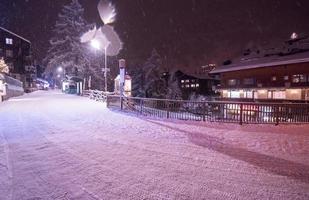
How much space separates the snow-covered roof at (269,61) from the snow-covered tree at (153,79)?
68.5 feet

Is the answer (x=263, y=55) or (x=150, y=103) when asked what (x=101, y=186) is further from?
(x=263, y=55)

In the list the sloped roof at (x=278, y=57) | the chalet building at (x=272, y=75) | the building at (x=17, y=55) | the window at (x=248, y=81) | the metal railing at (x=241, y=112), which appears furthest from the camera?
the building at (x=17, y=55)

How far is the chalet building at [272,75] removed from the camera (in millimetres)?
34156

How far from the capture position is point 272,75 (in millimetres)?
37906

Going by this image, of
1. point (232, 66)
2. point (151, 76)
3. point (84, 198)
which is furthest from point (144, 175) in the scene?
point (151, 76)

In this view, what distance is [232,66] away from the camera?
4481cm

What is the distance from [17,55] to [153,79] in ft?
108

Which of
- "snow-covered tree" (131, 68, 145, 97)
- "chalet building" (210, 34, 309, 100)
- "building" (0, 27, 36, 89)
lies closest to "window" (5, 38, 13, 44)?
"building" (0, 27, 36, 89)

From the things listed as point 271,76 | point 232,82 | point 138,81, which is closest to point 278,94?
point 271,76

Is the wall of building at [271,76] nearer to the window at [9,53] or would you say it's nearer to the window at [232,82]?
the window at [232,82]

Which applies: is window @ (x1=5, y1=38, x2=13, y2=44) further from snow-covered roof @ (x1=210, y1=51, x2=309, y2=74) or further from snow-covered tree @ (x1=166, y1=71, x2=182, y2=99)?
snow-covered roof @ (x1=210, y1=51, x2=309, y2=74)

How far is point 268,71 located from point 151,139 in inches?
1289

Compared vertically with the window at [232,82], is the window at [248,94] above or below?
below

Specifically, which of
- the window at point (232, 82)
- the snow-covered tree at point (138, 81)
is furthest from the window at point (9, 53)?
the window at point (232, 82)
